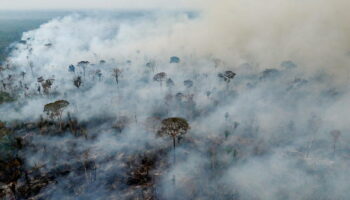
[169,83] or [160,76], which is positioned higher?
[160,76]

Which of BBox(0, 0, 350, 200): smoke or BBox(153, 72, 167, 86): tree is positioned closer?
BBox(0, 0, 350, 200): smoke

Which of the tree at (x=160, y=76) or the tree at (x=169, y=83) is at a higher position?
the tree at (x=160, y=76)

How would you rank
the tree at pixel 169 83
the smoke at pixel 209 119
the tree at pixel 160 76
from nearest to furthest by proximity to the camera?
the smoke at pixel 209 119, the tree at pixel 160 76, the tree at pixel 169 83

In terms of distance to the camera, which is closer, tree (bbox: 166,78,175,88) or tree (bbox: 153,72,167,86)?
tree (bbox: 153,72,167,86)

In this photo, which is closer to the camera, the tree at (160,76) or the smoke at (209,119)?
the smoke at (209,119)

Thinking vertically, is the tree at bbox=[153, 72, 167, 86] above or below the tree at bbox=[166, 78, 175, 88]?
above

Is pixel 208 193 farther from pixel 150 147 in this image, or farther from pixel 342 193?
pixel 342 193

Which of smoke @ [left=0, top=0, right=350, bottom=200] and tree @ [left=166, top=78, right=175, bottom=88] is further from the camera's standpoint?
tree @ [left=166, top=78, right=175, bottom=88]

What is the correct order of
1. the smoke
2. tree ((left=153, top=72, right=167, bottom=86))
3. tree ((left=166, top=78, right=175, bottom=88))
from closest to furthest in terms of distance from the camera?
1. the smoke
2. tree ((left=153, top=72, right=167, bottom=86))
3. tree ((left=166, top=78, right=175, bottom=88))

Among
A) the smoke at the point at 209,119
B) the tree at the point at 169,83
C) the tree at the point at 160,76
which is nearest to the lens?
the smoke at the point at 209,119

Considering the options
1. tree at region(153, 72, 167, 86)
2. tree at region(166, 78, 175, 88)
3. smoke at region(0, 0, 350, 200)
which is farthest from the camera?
tree at region(166, 78, 175, 88)

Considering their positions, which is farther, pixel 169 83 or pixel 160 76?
pixel 169 83
